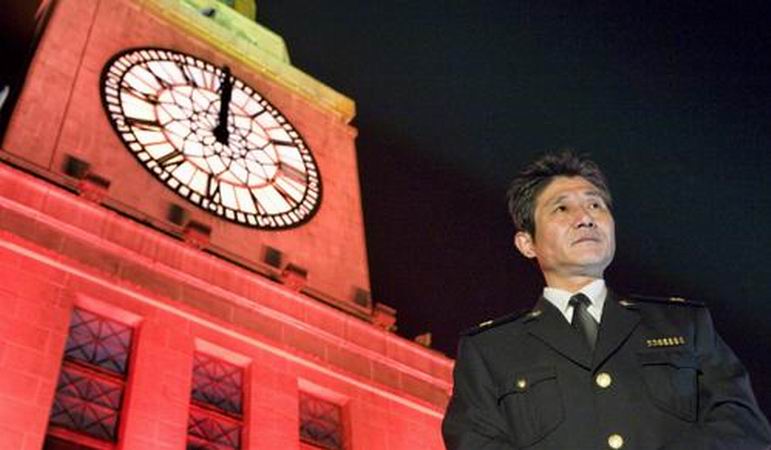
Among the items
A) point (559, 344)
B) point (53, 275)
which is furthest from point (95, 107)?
point (559, 344)

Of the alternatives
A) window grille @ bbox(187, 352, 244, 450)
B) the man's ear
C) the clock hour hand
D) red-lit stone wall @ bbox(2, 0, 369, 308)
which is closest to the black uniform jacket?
the man's ear

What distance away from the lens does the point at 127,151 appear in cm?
2161

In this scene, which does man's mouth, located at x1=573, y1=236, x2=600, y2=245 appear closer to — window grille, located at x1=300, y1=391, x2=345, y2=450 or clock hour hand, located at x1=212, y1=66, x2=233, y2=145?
window grille, located at x1=300, y1=391, x2=345, y2=450

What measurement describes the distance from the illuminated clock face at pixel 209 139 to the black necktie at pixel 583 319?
17.7 m

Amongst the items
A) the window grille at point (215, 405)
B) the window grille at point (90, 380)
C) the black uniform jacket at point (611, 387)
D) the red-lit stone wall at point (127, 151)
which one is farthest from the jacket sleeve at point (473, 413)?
the red-lit stone wall at point (127, 151)

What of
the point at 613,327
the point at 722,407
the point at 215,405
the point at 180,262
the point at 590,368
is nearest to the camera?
the point at 722,407

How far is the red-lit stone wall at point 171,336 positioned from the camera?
14688 mm

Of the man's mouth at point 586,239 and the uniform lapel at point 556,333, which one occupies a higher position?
the man's mouth at point 586,239

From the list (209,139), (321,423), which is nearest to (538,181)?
(321,423)

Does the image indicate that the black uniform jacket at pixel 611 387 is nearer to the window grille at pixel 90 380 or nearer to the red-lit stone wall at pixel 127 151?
the window grille at pixel 90 380

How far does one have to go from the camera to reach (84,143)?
21.0 metres

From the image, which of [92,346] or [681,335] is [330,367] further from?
[681,335]

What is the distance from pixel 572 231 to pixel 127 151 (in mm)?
18291

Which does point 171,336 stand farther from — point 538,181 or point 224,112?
point 538,181
